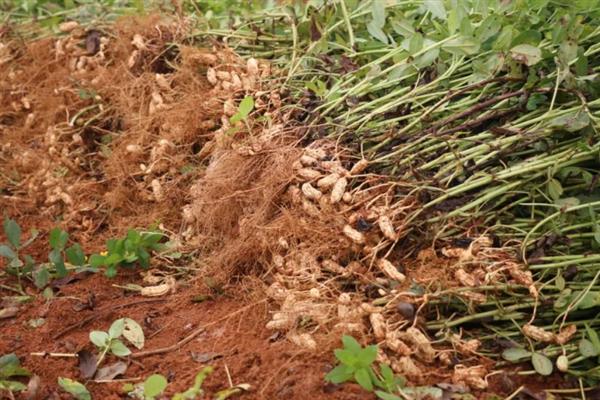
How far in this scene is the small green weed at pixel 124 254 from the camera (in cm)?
221

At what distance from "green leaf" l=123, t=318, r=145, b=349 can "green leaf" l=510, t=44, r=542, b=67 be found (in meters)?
1.16

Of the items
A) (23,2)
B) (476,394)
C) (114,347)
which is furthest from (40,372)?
(23,2)

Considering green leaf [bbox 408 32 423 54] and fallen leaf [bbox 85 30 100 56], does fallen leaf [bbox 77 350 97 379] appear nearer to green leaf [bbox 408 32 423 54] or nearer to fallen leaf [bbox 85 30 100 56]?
green leaf [bbox 408 32 423 54]

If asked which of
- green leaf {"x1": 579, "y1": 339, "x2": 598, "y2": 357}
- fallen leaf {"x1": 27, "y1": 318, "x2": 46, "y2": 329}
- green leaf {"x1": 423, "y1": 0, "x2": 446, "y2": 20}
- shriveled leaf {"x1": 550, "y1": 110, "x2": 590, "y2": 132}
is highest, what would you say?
green leaf {"x1": 423, "y1": 0, "x2": 446, "y2": 20}

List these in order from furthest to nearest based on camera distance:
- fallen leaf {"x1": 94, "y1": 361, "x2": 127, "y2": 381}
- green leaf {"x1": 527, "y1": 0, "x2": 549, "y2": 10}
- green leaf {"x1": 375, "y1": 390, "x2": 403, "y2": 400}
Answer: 1. green leaf {"x1": 527, "y1": 0, "x2": 549, "y2": 10}
2. fallen leaf {"x1": 94, "y1": 361, "x2": 127, "y2": 381}
3. green leaf {"x1": 375, "y1": 390, "x2": 403, "y2": 400}

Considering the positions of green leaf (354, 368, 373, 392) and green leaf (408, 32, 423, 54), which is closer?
green leaf (354, 368, 373, 392)

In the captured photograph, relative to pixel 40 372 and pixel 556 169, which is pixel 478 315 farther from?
pixel 40 372

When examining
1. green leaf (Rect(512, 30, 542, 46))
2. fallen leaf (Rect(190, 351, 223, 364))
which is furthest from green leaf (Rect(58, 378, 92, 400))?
green leaf (Rect(512, 30, 542, 46))

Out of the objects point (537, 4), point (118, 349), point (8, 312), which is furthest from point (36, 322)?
point (537, 4)

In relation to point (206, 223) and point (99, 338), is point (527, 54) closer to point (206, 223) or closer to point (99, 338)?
point (206, 223)

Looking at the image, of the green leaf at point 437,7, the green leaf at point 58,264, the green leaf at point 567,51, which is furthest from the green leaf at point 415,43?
the green leaf at point 58,264

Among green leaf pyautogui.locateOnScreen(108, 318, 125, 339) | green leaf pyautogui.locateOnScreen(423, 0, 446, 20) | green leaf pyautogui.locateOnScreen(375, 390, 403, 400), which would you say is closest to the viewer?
green leaf pyautogui.locateOnScreen(375, 390, 403, 400)

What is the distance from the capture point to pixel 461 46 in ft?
6.80

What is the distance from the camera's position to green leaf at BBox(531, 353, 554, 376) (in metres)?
1.67
